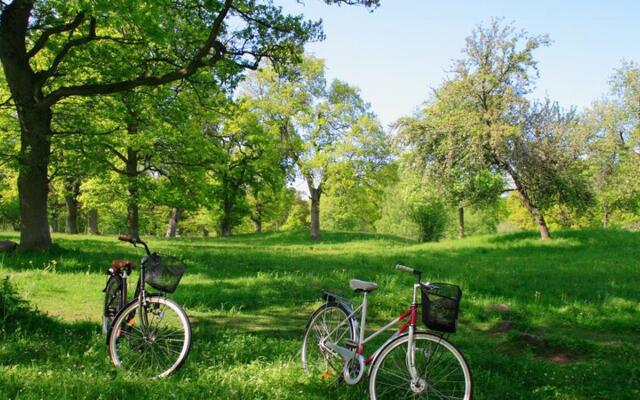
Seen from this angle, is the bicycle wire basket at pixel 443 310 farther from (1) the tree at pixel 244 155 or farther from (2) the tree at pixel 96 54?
(1) the tree at pixel 244 155

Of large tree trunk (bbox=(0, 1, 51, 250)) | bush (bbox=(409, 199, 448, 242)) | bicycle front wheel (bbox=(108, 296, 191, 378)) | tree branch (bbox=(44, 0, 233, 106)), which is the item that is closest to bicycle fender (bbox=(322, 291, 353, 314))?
bicycle front wheel (bbox=(108, 296, 191, 378))

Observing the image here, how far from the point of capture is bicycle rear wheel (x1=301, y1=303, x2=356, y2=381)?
17.2ft

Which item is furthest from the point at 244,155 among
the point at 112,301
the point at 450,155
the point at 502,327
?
the point at 112,301

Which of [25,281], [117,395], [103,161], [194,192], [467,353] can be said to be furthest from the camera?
[194,192]

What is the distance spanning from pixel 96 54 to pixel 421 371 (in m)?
13.0

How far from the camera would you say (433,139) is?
23.3 m

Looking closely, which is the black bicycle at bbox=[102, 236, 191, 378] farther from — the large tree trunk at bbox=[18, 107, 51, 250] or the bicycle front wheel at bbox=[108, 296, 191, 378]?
the large tree trunk at bbox=[18, 107, 51, 250]

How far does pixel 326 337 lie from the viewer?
5414 millimetres

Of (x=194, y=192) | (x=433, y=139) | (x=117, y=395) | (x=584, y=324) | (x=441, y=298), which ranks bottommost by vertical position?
(x=584, y=324)

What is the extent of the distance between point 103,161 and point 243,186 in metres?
23.2

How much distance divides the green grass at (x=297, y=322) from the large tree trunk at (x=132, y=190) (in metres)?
9.48

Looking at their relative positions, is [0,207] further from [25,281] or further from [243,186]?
[25,281]

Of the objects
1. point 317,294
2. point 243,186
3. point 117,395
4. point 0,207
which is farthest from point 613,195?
point 0,207

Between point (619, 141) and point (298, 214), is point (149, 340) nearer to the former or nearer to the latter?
point (619, 141)
